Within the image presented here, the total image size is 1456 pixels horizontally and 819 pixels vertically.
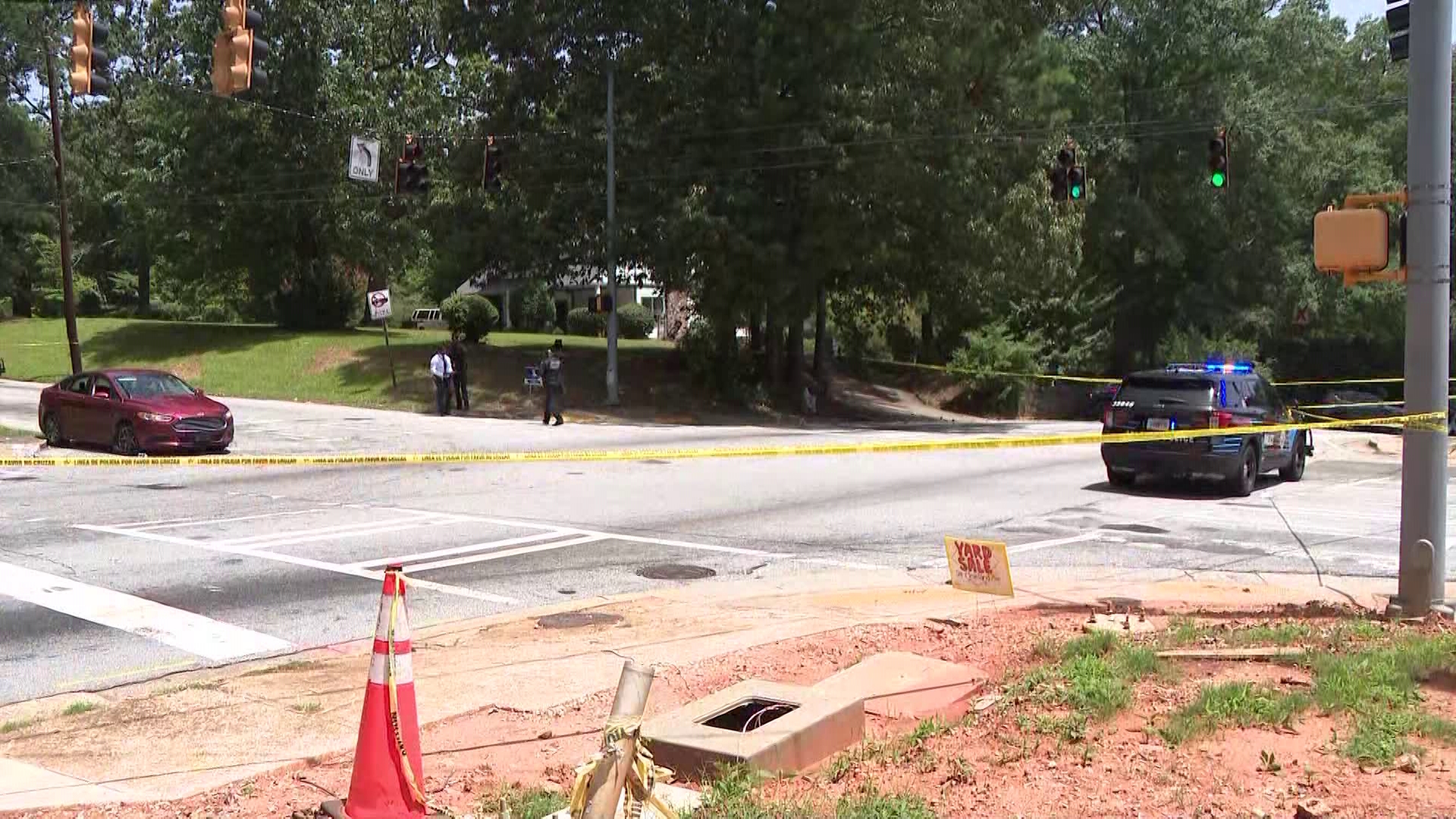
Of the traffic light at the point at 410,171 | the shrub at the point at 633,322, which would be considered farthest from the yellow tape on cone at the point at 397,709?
the shrub at the point at 633,322

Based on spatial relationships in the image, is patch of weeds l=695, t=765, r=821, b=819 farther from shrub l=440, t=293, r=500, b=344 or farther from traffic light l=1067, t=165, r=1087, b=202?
shrub l=440, t=293, r=500, b=344

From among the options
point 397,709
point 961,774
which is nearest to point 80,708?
point 397,709

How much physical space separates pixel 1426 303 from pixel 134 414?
19739 millimetres

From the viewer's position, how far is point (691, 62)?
3578 centimetres

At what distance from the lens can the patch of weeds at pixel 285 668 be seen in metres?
8.01

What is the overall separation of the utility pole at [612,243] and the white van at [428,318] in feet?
104

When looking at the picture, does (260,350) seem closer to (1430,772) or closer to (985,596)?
(985,596)

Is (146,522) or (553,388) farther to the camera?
(553,388)

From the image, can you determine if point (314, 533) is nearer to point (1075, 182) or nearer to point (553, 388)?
point (553, 388)

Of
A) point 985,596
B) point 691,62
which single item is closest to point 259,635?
point 985,596

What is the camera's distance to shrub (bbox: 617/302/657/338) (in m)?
62.0

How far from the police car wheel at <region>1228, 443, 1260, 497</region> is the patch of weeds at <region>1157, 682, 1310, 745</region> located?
449 inches

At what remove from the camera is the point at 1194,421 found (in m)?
16.5

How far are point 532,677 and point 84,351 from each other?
42903 millimetres
